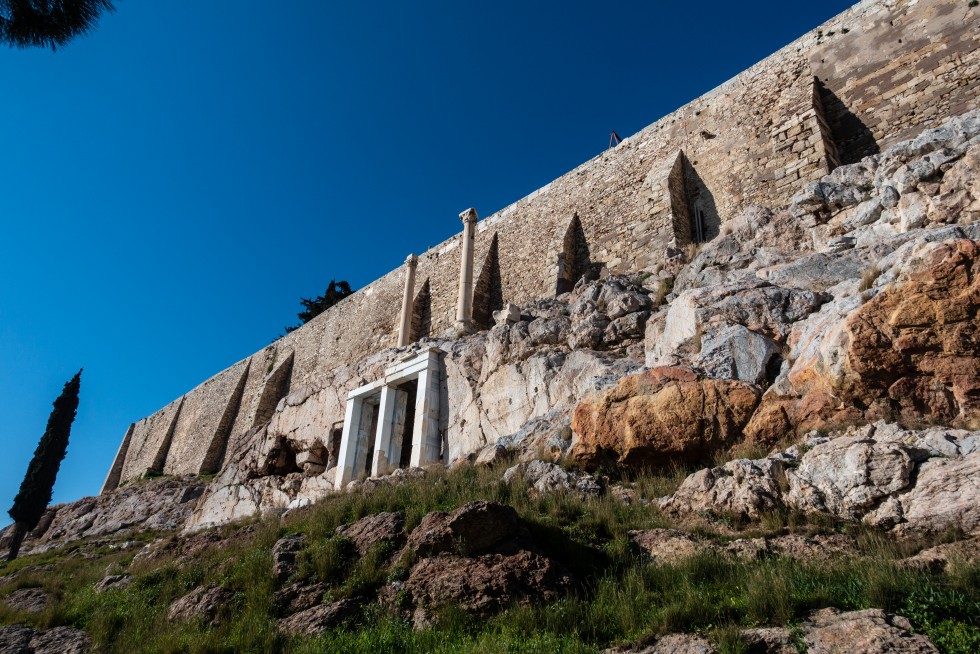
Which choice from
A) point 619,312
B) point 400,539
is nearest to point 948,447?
point 400,539

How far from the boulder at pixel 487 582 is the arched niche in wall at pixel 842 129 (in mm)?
12185

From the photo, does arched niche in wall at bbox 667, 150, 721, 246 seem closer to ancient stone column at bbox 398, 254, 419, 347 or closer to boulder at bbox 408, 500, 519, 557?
ancient stone column at bbox 398, 254, 419, 347

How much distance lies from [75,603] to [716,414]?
8.38 meters

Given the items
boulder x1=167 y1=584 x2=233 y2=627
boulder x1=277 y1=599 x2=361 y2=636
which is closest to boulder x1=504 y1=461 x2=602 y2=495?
boulder x1=277 y1=599 x2=361 y2=636

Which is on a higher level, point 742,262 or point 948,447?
point 742,262

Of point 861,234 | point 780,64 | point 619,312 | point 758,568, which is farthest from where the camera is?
point 780,64

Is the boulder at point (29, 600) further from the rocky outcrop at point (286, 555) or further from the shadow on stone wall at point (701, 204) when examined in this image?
the shadow on stone wall at point (701, 204)

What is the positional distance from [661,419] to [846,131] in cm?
1053

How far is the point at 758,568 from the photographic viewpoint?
4824mm

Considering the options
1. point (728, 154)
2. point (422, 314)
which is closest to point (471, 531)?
point (728, 154)

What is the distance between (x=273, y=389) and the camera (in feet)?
105

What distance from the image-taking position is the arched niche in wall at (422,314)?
23922mm

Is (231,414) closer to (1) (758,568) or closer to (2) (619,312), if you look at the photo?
(2) (619,312)

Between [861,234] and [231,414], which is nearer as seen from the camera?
[861,234]
